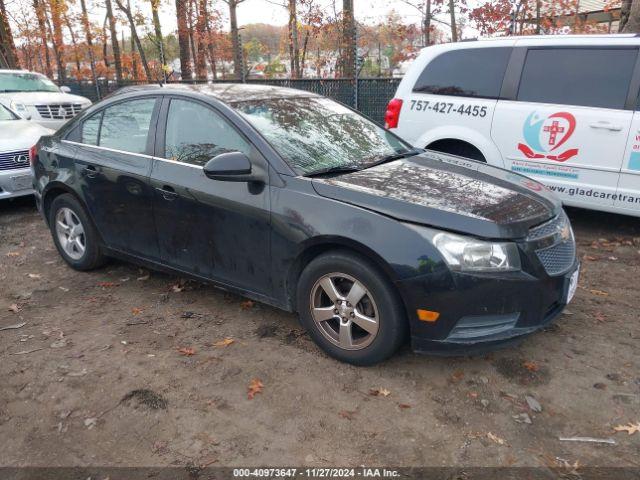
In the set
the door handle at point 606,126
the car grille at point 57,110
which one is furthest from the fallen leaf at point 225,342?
the car grille at point 57,110

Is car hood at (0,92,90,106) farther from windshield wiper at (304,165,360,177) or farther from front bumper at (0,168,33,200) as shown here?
windshield wiper at (304,165,360,177)

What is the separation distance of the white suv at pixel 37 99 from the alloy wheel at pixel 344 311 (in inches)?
382

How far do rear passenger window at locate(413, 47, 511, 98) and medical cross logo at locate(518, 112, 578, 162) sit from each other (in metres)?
0.54

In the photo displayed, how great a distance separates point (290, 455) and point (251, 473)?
206 millimetres

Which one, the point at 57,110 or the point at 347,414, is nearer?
the point at 347,414

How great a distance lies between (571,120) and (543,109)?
304mm

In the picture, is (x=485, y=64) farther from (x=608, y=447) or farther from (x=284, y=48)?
(x=284, y=48)

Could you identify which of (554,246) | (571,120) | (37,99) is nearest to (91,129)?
(554,246)

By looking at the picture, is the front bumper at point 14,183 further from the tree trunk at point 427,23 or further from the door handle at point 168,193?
the tree trunk at point 427,23

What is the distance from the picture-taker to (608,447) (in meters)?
2.55

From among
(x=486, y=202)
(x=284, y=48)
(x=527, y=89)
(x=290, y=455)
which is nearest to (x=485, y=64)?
(x=527, y=89)

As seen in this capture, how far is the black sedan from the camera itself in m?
2.88

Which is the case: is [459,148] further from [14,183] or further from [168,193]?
[14,183]

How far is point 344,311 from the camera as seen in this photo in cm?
315
